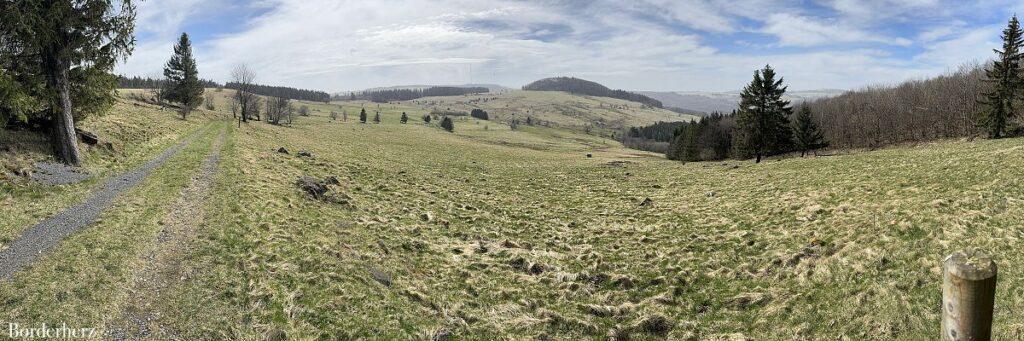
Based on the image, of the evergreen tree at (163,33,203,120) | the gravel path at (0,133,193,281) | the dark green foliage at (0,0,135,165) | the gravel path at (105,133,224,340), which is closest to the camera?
the gravel path at (105,133,224,340)

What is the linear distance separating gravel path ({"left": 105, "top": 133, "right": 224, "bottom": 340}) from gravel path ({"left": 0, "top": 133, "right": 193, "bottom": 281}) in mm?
2231

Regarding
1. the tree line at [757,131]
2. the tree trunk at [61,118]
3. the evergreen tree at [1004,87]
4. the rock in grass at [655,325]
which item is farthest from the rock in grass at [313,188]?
the evergreen tree at [1004,87]

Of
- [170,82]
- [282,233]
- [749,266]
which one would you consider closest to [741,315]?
[749,266]

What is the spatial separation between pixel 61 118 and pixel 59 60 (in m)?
2.86

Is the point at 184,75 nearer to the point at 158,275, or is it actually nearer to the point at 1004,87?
the point at 158,275

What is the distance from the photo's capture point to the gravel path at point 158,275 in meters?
9.01

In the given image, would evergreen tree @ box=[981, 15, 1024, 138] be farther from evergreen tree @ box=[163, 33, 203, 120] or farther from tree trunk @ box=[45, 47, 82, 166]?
evergreen tree @ box=[163, 33, 203, 120]

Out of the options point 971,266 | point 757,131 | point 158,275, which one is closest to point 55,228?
point 158,275

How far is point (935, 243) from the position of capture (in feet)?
42.2

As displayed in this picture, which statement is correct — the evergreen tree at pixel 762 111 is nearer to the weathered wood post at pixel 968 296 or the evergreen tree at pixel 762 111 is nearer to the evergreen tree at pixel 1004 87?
the evergreen tree at pixel 1004 87

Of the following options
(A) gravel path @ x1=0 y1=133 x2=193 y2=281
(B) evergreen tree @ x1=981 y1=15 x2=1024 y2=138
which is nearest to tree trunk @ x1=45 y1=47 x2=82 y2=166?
(A) gravel path @ x1=0 y1=133 x2=193 y2=281

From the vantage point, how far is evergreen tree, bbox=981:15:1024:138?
153 feet

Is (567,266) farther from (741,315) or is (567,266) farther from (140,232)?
(140,232)

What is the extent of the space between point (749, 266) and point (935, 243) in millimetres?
4812
